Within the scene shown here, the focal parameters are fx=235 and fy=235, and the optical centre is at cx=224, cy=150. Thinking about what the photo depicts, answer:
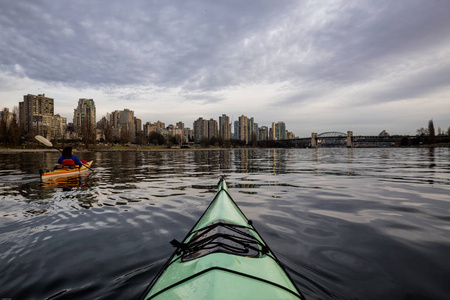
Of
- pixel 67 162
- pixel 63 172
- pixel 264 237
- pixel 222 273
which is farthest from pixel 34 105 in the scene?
pixel 222 273

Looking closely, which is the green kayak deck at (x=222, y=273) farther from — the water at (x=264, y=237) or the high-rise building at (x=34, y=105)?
the high-rise building at (x=34, y=105)

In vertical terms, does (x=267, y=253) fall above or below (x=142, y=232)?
above

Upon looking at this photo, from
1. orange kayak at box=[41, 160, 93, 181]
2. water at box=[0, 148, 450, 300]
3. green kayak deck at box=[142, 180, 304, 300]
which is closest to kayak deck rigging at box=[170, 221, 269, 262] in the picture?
green kayak deck at box=[142, 180, 304, 300]

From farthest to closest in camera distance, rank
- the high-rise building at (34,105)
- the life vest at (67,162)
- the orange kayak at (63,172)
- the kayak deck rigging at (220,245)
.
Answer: the high-rise building at (34,105) → the life vest at (67,162) → the orange kayak at (63,172) → the kayak deck rigging at (220,245)

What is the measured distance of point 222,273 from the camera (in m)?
2.13

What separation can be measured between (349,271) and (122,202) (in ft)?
22.9

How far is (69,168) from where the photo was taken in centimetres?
1448

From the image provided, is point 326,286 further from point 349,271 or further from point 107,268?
point 107,268

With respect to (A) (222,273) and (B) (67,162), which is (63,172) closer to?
(B) (67,162)

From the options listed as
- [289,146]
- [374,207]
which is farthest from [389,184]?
[289,146]

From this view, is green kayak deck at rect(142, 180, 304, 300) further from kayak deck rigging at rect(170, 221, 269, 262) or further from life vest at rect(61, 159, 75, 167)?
life vest at rect(61, 159, 75, 167)

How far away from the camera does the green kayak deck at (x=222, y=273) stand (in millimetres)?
1942

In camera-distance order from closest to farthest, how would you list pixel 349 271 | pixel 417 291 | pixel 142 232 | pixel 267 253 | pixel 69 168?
pixel 267 253, pixel 417 291, pixel 349 271, pixel 142 232, pixel 69 168

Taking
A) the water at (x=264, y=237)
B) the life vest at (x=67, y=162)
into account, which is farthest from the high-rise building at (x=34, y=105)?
the water at (x=264, y=237)
